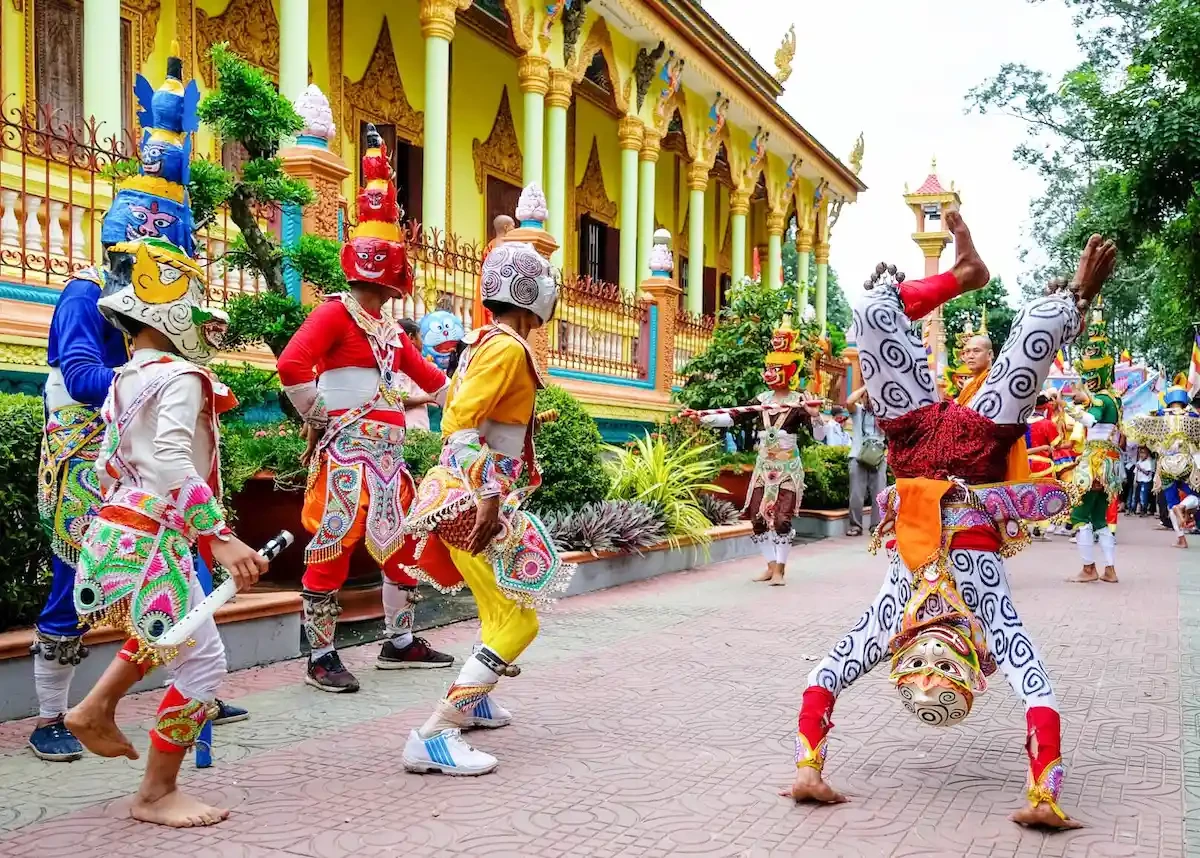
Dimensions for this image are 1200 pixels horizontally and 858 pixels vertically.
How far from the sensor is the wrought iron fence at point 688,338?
16.2 metres

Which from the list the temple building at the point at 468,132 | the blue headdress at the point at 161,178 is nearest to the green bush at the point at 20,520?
the blue headdress at the point at 161,178

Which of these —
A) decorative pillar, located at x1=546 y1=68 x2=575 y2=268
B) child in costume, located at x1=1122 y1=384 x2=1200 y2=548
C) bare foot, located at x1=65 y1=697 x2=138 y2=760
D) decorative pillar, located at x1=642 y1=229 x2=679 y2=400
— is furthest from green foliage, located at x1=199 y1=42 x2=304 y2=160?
child in costume, located at x1=1122 y1=384 x2=1200 y2=548

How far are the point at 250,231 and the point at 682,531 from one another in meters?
5.55

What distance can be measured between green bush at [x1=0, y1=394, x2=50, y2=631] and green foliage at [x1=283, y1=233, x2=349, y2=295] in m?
1.65

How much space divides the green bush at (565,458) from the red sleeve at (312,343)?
146 inches

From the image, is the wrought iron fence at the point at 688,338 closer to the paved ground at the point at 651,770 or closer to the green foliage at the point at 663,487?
the green foliage at the point at 663,487

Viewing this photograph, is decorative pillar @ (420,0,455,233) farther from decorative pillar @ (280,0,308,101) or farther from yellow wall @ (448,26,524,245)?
yellow wall @ (448,26,524,245)

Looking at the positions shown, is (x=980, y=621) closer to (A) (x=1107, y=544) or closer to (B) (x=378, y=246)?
(B) (x=378, y=246)

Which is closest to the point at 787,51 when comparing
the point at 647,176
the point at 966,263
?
the point at 647,176

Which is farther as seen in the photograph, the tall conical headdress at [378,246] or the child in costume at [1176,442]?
the child in costume at [1176,442]

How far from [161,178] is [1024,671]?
3833 mm

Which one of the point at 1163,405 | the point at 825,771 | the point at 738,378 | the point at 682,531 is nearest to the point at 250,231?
the point at 825,771

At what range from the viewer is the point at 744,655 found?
251 inches

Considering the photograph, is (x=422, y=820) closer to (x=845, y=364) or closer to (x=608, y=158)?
(x=608, y=158)
